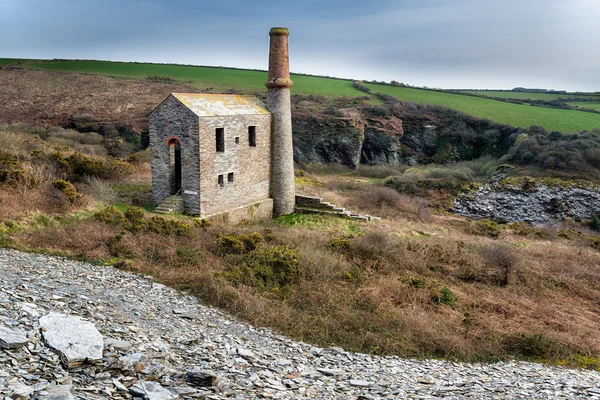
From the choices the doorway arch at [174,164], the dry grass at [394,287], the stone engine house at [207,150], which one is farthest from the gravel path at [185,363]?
the doorway arch at [174,164]

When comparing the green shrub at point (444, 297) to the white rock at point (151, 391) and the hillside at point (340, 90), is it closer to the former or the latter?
the white rock at point (151, 391)

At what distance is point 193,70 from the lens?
7325 centimetres

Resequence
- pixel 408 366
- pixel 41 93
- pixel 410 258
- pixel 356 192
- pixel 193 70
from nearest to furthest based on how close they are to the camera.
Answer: pixel 408 366
pixel 410 258
pixel 356 192
pixel 41 93
pixel 193 70

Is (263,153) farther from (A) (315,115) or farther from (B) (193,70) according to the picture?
(B) (193,70)

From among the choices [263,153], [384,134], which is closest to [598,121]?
[384,134]

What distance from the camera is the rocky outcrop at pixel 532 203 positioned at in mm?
32156

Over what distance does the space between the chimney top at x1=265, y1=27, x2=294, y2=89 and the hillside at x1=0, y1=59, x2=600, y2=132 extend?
3281 cm

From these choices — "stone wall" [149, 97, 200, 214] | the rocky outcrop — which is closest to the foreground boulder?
"stone wall" [149, 97, 200, 214]

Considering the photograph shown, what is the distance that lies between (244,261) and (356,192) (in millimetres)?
18182

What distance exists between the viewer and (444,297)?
45.6 feet

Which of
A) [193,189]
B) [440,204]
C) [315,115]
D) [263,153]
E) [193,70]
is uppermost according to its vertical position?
[193,70]

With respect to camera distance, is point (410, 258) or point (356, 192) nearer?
point (410, 258)

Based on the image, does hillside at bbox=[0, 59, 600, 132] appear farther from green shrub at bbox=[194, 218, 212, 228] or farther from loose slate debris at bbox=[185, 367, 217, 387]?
loose slate debris at bbox=[185, 367, 217, 387]

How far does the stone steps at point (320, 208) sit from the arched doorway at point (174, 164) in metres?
6.86
